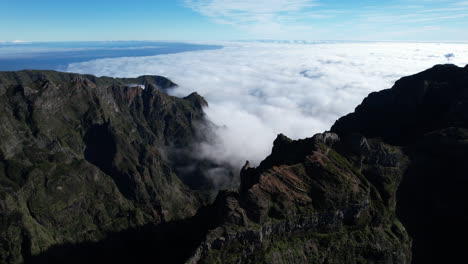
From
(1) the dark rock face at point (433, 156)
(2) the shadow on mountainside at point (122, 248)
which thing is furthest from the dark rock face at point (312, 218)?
(2) the shadow on mountainside at point (122, 248)

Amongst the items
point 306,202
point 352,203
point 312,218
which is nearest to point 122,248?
point 306,202

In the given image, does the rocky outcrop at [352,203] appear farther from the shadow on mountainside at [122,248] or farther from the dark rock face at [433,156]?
the shadow on mountainside at [122,248]

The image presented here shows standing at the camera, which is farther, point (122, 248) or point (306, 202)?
point (122, 248)

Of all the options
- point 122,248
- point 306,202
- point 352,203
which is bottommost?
point 122,248

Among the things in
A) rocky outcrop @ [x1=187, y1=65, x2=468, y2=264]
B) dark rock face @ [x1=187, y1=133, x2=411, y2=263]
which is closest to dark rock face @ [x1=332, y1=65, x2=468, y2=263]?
rocky outcrop @ [x1=187, y1=65, x2=468, y2=264]

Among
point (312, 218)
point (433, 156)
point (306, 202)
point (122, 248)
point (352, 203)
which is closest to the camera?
point (312, 218)

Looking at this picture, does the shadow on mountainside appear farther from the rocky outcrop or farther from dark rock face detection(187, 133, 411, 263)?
dark rock face detection(187, 133, 411, 263)

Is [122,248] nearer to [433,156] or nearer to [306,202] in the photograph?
[306,202]

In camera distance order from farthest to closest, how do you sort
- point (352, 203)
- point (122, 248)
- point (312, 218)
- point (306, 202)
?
point (122, 248), point (352, 203), point (306, 202), point (312, 218)

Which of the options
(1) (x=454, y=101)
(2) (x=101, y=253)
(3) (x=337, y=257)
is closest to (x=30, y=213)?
(2) (x=101, y=253)
